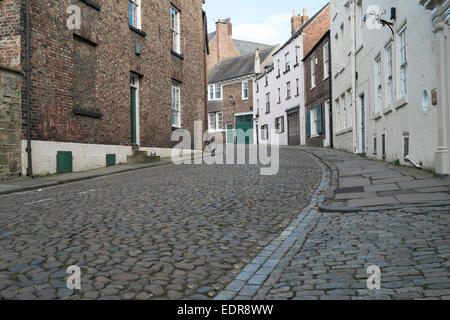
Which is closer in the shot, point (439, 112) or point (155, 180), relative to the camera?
point (439, 112)

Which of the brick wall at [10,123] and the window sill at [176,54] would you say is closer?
the brick wall at [10,123]

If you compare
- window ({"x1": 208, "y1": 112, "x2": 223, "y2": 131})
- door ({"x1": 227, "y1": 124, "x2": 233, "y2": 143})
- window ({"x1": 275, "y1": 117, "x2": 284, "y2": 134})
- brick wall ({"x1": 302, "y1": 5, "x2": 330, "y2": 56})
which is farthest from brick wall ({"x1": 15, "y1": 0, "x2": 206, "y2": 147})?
window ({"x1": 208, "y1": 112, "x2": 223, "y2": 131})

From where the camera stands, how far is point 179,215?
6109mm

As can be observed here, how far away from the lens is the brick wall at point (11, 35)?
10.6m

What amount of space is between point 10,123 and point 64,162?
2.13 m

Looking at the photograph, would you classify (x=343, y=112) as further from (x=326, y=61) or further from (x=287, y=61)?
(x=287, y=61)

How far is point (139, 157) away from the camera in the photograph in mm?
15539

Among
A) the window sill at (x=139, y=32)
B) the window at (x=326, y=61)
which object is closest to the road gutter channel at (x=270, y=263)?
the window sill at (x=139, y=32)

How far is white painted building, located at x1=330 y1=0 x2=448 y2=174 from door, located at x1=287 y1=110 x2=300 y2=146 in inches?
429

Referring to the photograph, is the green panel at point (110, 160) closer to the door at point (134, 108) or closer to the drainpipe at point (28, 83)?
the door at point (134, 108)

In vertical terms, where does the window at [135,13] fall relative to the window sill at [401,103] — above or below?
above

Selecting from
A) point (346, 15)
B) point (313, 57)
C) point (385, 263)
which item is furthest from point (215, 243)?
point (313, 57)

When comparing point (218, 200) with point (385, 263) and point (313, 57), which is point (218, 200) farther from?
point (313, 57)

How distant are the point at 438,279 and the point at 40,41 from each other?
Result: 1136 cm
